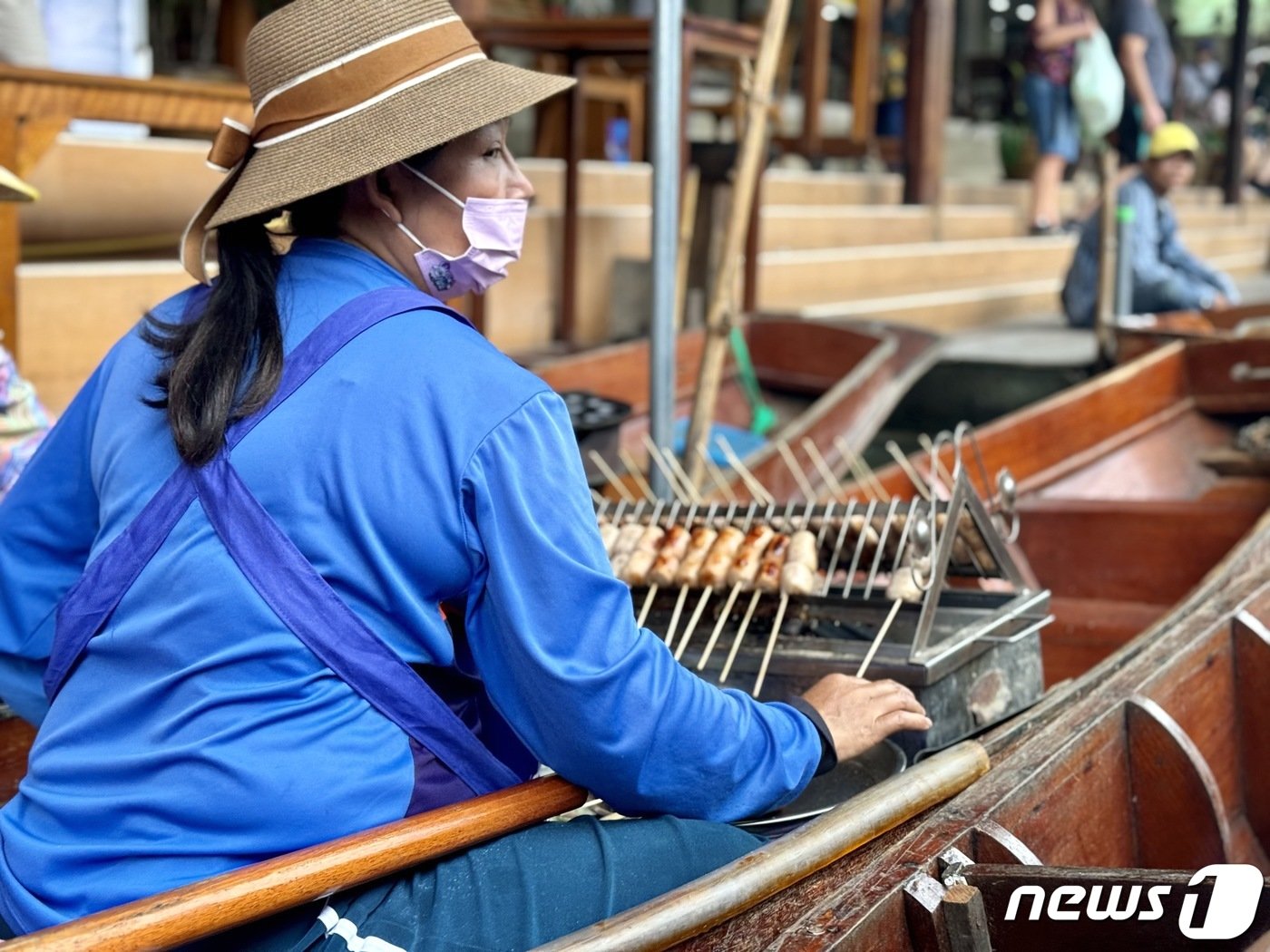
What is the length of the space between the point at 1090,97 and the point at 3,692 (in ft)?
27.7

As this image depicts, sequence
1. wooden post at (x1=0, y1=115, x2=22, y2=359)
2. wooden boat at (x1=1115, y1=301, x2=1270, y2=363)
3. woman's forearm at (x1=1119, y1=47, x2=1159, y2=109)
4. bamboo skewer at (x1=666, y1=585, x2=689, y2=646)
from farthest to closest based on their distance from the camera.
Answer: woman's forearm at (x1=1119, y1=47, x2=1159, y2=109) < wooden boat at (x1=1115, y1=301, x2=1270, y2=363) < wooden post at (x1=0, y1=115, x2=22, y2=359) < bamboo skewer at (x1=666, y1=585, x2=689, y2=646)

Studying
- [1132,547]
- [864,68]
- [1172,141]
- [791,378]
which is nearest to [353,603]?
[1132,547]

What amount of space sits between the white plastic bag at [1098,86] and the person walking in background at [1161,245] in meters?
0.90

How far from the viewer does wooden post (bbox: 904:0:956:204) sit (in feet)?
32.1

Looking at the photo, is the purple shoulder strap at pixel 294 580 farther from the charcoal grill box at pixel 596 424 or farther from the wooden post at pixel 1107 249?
the wooden post at pixel 1107 249

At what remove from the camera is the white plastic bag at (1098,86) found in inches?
355

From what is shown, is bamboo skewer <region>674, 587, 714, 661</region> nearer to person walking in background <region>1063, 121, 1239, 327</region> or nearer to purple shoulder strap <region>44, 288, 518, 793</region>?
purple shoulder strap <region>44, 288, 518, 793</region>

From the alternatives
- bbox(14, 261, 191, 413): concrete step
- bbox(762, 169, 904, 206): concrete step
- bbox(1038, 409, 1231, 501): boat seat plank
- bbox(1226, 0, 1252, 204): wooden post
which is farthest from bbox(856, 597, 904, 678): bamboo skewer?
bbox(1226, 0, 1252, 204): wooden post

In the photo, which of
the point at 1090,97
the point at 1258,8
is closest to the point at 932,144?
the point at 1090,97

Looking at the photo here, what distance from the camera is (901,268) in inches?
383

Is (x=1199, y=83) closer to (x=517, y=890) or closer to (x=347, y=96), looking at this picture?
(x=347, y=96)

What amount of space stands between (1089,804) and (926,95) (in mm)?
8563

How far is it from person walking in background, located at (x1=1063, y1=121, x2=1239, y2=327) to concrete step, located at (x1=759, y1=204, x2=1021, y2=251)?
5.27 ft

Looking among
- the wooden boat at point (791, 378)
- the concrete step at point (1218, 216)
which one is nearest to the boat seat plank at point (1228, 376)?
the wooden boat at point (791, 378)
